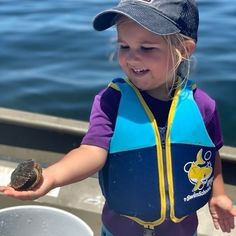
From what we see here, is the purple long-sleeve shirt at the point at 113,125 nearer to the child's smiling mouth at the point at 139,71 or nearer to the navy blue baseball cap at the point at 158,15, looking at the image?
the child's smiling mouth at the point at 139,71

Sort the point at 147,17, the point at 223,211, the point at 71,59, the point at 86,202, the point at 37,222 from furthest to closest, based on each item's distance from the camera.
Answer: the point at 71,59
the point at 86,202
the point at 37,222
the point at 223,211
the point at 147,17

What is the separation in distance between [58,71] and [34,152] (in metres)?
2.03

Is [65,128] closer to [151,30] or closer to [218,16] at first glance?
[151,30]

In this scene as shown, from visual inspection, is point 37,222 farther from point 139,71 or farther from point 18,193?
point 139,71

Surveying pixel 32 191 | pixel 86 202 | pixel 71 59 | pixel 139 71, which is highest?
pixel 139 71

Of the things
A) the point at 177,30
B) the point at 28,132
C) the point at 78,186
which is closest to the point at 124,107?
the point at 177,30

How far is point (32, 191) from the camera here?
5.58 feet

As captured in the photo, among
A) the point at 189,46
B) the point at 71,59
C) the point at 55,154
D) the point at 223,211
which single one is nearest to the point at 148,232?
the point at 223,211

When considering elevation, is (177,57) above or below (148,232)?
above

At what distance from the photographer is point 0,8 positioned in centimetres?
764

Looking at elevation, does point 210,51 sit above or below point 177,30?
below

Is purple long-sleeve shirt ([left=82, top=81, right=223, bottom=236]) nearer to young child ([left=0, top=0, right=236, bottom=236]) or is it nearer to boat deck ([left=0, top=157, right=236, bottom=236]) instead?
young child ([left=0, top=0, right=236, bottom=236])

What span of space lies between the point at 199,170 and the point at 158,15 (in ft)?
2.23

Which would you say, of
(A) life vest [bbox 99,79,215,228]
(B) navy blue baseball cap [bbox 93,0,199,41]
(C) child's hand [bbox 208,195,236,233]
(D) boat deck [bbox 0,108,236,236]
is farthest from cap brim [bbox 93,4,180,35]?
(D) boat deck [bbox 0,108,236,236]
